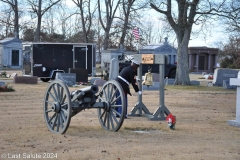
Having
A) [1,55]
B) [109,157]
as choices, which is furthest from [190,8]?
[1,55]

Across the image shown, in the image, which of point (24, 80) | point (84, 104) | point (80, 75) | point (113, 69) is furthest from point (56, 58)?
point (84, 104)

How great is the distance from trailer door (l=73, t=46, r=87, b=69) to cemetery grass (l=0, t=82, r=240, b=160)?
15051mm

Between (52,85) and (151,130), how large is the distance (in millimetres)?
2424

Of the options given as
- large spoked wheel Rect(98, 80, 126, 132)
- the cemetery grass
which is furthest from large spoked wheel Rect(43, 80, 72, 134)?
large spoked wheel Rect(98, 80, 126, 132)

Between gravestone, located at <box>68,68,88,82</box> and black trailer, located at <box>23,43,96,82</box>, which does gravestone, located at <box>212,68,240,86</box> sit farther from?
gravestone, located at <box>68,68,88,82</box>

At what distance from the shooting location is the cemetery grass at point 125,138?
8.23 metres

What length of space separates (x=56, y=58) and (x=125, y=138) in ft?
65.3

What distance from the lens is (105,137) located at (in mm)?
9680

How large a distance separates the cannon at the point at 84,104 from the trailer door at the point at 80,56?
62.4 ft

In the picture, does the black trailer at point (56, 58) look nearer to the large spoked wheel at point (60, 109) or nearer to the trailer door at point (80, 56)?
the trailer door at point (80, 56)

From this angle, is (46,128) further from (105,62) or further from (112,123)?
(105,62)

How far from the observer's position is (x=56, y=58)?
2898 cm

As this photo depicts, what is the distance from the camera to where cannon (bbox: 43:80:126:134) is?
9750mm

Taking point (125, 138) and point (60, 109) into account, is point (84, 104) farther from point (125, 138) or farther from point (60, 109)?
point (125, 138)
